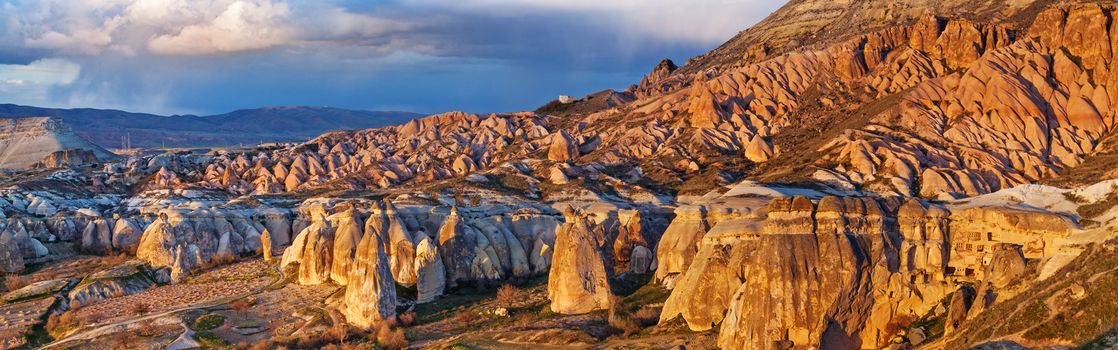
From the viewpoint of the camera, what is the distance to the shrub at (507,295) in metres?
51.3

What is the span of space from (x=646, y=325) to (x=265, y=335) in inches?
688

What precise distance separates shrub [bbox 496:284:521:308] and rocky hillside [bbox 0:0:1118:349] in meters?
1.98

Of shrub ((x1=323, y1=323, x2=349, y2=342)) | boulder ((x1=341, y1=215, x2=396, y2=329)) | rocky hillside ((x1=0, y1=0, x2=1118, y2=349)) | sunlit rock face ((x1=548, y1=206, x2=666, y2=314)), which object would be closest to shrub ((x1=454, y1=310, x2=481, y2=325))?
rocky hillside ((x1=0, y1=0, x2=1118, y2=349))

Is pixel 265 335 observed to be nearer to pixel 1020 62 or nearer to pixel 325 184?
pixel 325 184

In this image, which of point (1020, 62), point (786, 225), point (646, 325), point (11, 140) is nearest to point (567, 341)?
point (646, 325)

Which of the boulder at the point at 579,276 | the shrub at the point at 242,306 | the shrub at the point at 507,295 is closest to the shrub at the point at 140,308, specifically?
the shrub at the point at 242,306

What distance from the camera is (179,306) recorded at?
184 ft

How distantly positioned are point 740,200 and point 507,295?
45.7ft

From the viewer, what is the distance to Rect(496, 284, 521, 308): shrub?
168 ft

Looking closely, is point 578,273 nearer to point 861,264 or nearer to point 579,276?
point 579,276

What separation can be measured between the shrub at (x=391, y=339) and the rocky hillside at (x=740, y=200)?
1653mm

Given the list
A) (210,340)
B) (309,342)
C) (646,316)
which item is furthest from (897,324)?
(210,340)

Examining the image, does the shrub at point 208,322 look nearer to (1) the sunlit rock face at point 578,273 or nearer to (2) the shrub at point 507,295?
(2) the shrub at point 507,295

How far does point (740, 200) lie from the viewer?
58531mm
